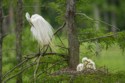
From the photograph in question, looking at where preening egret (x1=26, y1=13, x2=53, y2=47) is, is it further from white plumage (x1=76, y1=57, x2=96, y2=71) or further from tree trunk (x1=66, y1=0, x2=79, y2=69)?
white plumage (x1=76, y1=57, x2=96, y2=71)

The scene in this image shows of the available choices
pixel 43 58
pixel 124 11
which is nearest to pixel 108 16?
pixel 124 11

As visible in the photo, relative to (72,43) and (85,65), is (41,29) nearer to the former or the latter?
(72,43)

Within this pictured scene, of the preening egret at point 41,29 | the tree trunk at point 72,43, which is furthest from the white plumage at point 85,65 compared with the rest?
the preening egret at point 41,29

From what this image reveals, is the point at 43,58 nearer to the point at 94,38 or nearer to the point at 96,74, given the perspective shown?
the point at 94,38

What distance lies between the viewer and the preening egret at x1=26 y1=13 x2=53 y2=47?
5914mm

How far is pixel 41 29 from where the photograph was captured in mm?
5977

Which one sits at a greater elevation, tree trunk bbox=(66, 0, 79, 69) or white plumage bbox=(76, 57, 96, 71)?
tree trunk bbox=(66, 0, 79, 69)

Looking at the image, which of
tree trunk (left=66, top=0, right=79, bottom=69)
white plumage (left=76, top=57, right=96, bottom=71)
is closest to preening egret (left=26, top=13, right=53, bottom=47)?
tree trunk (left=66, top=0, right=79, bottom=69)

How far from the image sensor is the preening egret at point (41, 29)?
591cm

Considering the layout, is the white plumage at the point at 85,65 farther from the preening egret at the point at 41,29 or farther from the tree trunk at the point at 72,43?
the preening egret at the point at 41,29

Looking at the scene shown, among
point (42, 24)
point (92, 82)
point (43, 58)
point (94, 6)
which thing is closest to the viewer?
point (92, 82)

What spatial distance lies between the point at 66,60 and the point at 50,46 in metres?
0.22

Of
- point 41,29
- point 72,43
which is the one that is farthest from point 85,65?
point 41,29

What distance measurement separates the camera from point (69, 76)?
530 cm
